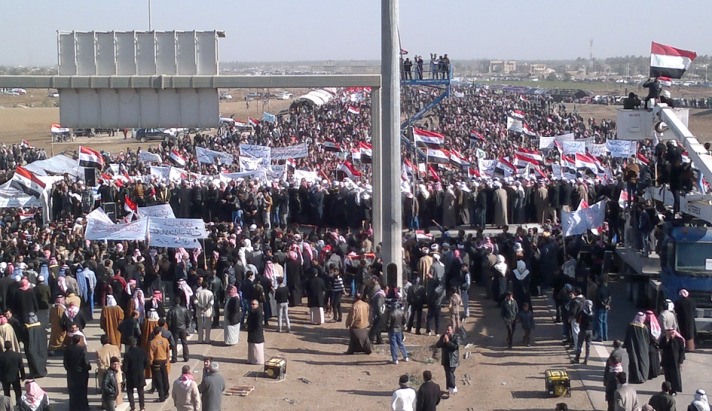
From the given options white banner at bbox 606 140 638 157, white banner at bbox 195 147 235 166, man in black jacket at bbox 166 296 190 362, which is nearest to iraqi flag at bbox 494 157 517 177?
white banner at bbox 606 140 638 157

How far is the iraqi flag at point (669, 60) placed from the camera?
66.7 feet

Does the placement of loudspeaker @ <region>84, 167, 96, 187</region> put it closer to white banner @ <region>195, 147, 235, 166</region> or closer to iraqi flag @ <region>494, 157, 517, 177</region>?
white banner @ <region>195, 147, 235, 166</region>

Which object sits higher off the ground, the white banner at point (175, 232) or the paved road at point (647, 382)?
the white banner at point (175, 232)

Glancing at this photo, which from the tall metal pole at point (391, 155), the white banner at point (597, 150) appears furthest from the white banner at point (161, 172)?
the tall metal pole at point (391, 155)

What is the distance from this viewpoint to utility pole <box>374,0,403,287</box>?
17.4 metres

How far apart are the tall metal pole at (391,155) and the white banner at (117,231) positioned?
5.57 metres

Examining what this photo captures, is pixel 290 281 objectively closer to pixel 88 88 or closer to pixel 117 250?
pixel 117 250

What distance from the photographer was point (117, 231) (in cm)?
2011

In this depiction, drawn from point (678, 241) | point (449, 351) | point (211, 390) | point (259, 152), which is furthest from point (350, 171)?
point (211, 390)

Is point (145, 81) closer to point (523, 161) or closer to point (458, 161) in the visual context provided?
point (523, 161)

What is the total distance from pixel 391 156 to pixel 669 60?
7.12m

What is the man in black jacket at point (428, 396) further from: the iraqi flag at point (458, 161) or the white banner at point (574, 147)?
the iraqi flag at point (458, 161)

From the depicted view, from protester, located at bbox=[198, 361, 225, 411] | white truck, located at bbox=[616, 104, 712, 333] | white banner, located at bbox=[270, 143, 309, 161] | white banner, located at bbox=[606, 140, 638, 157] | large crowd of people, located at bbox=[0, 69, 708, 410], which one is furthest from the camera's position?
white banner, located at bbox=[606, 140, 638, 157]

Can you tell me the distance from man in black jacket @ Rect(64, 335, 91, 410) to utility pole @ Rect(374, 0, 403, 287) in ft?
19.7
